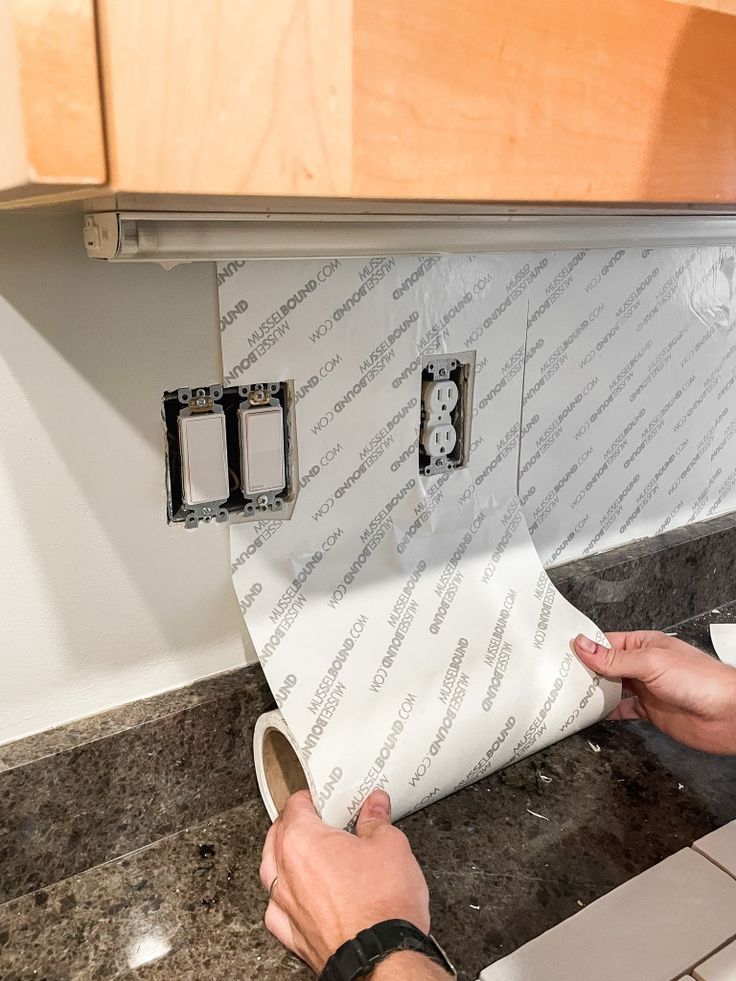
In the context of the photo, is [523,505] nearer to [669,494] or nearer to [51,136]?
[669,494]

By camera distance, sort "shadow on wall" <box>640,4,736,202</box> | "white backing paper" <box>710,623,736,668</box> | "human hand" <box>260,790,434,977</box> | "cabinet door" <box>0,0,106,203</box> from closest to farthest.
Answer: "cabinet door" <box>0,0,106,203</box>
"shadow on wall" <box>640,4,736,202</box>
"human hand" <box>260,790,434,977</box>
"white backing paper" <box>710,623,736,668</box>

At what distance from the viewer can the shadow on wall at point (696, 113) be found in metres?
0.46

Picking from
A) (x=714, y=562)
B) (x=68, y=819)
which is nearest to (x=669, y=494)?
(x=714, y=562)

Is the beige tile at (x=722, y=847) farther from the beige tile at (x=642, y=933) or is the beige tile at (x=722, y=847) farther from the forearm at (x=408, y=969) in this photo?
the forearm at (x=408, y=969)

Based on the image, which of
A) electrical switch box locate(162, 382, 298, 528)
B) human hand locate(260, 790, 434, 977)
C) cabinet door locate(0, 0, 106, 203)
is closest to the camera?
cabinet door locate(0, 0, 106, 203)

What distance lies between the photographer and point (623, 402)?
1032 mm

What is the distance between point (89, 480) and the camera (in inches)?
26.4

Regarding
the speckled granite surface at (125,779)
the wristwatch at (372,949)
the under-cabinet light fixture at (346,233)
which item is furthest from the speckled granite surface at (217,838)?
the under-cabinet light fixture at (346,233)

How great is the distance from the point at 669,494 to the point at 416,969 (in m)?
0.80

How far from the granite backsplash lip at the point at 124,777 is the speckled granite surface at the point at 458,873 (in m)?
0.02

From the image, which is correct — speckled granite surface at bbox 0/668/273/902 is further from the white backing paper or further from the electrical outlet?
the white backing paper

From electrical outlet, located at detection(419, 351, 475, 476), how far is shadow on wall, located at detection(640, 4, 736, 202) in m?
0.38

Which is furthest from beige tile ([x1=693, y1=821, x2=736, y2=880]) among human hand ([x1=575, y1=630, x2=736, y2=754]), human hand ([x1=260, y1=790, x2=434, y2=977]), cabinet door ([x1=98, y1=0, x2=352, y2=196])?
cabinet door ([x1=98, y1=0, x2=352, y2=196])

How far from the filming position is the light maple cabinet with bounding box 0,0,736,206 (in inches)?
12.2
